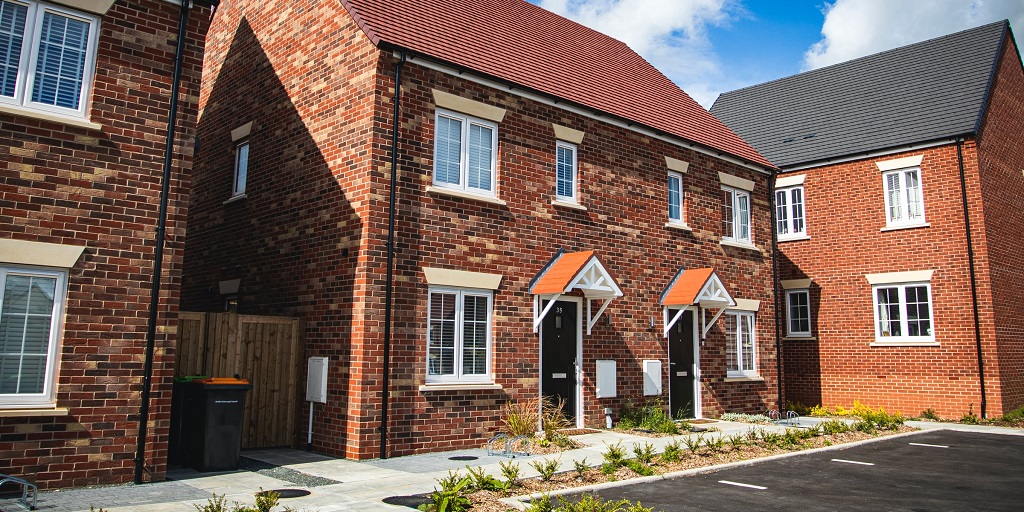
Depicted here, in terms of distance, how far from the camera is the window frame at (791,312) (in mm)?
20594

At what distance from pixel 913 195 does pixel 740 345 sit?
682 cm

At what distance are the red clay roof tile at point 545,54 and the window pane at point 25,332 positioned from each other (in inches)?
227

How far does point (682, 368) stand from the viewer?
50.7 ft

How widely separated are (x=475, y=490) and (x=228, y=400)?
3819 mm

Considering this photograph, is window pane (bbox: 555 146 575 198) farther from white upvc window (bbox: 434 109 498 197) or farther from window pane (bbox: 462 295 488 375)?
window pane (bbox: 462 295 488 375)

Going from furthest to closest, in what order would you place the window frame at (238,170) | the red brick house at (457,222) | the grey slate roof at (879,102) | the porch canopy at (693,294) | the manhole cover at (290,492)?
the grey slate roof at (879,102) → the porch canopy at (693,294) → the window frame at (238,170) → the red brick house at (457,222) → the manhole cover at (290,492)

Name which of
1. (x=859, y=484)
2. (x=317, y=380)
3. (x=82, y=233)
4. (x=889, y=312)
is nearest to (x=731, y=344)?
(x=889, y=312)

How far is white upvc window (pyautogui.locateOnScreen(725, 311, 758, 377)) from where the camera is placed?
16734mm

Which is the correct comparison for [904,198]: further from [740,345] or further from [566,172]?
[566,172]

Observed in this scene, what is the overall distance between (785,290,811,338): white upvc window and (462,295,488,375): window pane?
12.7m

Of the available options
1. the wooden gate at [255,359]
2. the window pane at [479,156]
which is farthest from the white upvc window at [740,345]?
the wooden gate at [255,359]

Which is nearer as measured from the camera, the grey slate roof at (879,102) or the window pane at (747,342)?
the window pane at (747,342)

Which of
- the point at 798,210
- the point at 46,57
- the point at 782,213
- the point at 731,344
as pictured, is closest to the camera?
the point at 46,57

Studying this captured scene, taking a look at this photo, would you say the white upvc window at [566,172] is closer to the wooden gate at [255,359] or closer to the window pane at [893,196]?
the wooden gate at [255,359]
